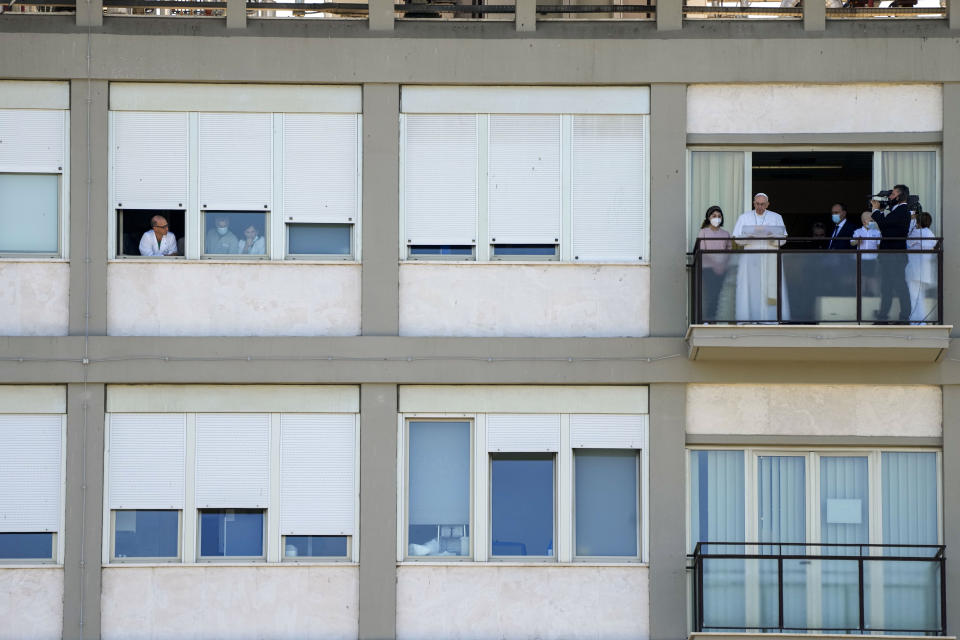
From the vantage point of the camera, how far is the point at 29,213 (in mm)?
21125

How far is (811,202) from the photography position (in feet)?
78.9

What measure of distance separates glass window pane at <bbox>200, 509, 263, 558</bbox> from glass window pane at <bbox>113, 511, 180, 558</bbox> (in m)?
0.35

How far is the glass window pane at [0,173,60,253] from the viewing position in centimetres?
2109

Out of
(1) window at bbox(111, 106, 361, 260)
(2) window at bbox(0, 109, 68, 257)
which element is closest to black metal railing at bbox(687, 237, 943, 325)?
Answer: (1) window at bbox(111, 106, 361, 260)

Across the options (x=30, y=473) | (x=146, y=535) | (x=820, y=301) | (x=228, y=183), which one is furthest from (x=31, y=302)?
(x=820, y=301)

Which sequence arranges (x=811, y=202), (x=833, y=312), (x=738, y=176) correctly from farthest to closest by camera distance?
(x=811, y=202)
(x=738, y=176)
(x=833, y=312)

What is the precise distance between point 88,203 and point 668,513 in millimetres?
8103

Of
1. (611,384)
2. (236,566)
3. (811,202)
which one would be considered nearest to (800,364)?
(611,384)

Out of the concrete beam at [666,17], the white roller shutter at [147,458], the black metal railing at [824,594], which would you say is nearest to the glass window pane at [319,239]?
the white roller shutter at [147,458]

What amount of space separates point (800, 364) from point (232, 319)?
700cm

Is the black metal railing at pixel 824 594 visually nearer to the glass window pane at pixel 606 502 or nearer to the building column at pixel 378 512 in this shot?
the glass window pane at pixel 606 502

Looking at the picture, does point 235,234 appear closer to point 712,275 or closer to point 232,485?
point 232,485

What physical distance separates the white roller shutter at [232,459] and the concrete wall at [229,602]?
0.89 meters

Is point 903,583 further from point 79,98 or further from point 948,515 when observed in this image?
point 79,98
